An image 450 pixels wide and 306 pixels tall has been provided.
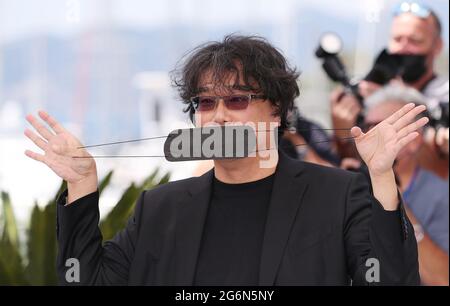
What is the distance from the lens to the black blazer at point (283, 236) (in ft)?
5.39

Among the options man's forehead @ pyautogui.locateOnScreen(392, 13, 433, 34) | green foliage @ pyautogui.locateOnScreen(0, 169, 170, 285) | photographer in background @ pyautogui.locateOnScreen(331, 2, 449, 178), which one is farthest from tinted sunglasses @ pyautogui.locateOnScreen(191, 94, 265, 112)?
man's forehead @ pyautogui.locateOnScreen(392, 13, 433, 34)

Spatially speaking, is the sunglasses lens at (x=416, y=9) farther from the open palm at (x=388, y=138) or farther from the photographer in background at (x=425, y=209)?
the open palm at (x=388, y=138)

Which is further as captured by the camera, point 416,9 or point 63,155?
point 416,9

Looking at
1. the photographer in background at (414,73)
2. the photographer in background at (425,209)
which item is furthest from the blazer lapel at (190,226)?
the photographer in background at (414,73)

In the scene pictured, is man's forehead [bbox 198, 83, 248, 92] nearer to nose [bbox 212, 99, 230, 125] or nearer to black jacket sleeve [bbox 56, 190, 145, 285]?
nose [bbox 212, 99, 230, 125]

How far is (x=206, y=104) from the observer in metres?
1.87

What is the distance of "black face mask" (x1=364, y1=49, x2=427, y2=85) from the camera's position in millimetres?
3645

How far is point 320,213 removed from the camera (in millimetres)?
1780

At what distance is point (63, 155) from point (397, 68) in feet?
7.37

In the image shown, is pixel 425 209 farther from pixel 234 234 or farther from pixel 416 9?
pixel 234 234

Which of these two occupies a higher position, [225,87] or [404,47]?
[404,47]

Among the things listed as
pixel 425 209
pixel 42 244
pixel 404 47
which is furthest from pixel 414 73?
pixel 42 244

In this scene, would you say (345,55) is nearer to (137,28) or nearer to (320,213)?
(137,28)

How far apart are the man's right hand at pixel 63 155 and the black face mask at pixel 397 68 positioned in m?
2.11
